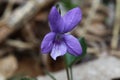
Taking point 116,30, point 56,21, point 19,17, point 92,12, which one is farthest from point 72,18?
point 92,12

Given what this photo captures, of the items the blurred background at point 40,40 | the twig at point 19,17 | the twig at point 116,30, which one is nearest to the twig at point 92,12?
the blurred background at point 40,40

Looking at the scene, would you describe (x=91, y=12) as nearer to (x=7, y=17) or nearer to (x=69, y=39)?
(x=7, y=17)

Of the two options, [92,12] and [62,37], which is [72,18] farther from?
[92,12]

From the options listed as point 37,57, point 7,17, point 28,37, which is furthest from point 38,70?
point 7,17

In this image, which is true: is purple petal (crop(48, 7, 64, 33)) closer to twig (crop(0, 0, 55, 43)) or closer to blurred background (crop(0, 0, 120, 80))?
blurred background (crop(0, 0, 120, 80))

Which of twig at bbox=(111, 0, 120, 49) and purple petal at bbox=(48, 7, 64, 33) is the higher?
purple petal at bbox=(48, 7, 64, 33)

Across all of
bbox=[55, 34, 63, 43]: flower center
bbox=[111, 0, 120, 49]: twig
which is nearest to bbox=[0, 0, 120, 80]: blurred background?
bbox=[111, 0, 120, 49]: twig

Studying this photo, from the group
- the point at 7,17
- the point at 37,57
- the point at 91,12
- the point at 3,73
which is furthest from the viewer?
the point at 91,12
